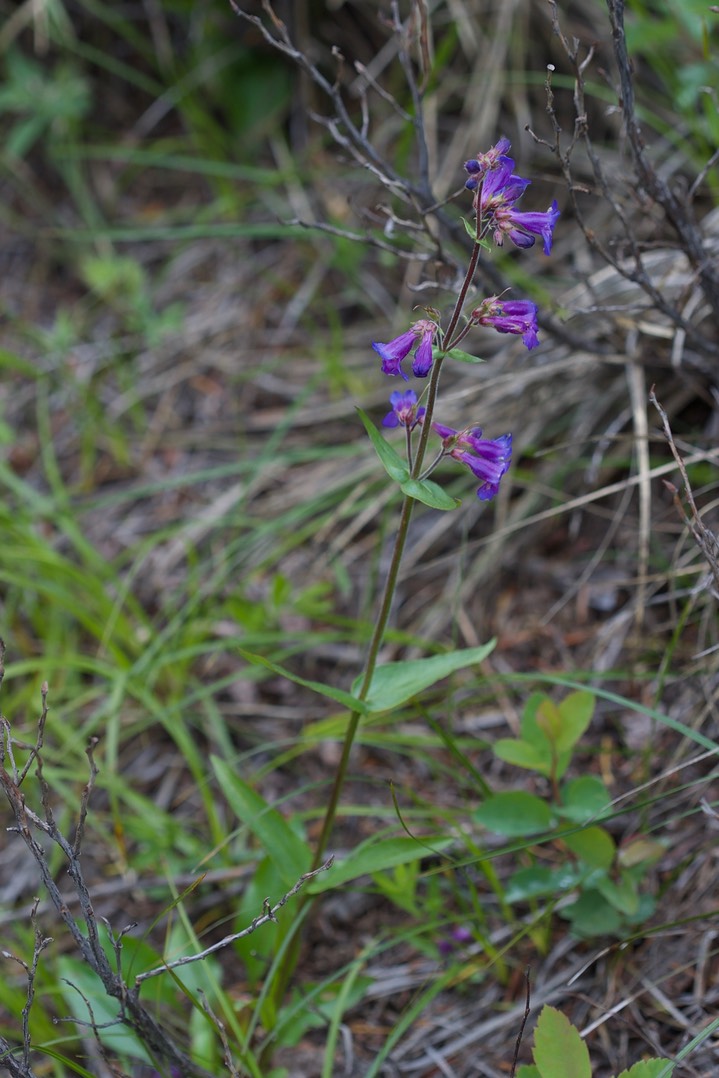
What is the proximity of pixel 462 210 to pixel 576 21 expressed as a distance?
2.49 feet

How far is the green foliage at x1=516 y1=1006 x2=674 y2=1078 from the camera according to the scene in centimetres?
130

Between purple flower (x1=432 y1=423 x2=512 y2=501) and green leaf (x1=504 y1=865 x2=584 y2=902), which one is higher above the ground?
purple flower (x1=432 y1=423 x2=512 y2=501)

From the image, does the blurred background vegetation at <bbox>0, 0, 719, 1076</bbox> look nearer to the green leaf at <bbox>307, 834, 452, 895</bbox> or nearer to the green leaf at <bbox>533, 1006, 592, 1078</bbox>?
the green leaf at <bbox>307, 834, 452, 895</bbox>

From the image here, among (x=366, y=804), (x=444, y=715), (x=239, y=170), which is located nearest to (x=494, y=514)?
(x=444, y=715)

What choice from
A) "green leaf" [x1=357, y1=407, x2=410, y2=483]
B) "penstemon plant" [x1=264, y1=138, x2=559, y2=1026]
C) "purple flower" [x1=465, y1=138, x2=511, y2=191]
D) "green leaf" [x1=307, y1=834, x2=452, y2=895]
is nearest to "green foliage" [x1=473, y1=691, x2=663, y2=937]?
"green leaf" [x1=307, y1=834, x2=452, y2=895]

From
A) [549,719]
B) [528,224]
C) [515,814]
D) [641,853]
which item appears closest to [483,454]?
[528,224]

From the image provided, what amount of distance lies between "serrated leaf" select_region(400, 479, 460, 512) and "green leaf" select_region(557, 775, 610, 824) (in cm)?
65

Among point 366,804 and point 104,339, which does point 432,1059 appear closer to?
point 366,804

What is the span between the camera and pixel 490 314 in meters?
1.48

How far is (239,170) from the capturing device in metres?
3.52

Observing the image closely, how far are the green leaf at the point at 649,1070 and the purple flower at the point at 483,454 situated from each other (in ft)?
2.70

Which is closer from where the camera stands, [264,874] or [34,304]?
[264,874]

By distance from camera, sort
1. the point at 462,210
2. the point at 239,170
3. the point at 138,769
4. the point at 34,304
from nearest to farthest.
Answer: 1. the point at 138,769
2. the point at 462,210
3. the point at 239,170
4. the point at 34,304

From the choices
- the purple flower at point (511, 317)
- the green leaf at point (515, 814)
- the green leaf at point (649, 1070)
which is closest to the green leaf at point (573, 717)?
the green leaf at point (515, 814)
